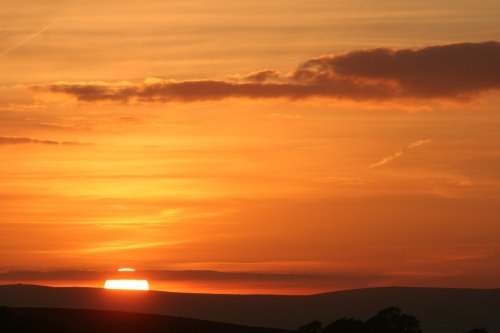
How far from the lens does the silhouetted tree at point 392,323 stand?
77.4m

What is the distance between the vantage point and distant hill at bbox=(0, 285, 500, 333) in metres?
156

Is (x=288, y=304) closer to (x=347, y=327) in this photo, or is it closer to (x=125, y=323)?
(x=125, y=323)

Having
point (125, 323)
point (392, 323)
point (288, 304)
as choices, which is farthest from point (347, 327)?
point (288, 304)

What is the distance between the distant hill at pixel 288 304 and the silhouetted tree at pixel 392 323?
7019 centimetres

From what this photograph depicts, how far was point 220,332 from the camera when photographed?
9712 cm

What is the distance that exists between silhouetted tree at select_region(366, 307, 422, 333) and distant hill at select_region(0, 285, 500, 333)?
70.2 m

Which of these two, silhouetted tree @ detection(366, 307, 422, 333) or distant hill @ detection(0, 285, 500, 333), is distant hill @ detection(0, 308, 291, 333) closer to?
silhouetted tree @ detection(366, 307, 422, 333)

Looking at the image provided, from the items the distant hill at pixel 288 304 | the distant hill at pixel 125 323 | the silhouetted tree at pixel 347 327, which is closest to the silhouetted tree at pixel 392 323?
the silhouetted tree at pixel 347 327

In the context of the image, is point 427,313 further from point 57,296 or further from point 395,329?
point 395,329

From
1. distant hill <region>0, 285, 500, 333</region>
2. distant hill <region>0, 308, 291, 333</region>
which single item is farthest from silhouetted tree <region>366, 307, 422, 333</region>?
distant hill <region>0, 285, 500, 333</region>

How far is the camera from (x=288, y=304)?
176 m

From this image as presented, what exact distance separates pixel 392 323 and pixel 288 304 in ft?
319

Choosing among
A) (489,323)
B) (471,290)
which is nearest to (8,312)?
(489,323)

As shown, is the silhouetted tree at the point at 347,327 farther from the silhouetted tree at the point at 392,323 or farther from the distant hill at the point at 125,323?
the distant hill at the point at 125,323
